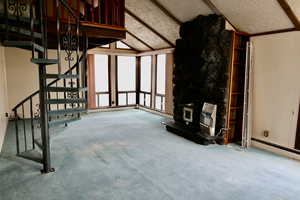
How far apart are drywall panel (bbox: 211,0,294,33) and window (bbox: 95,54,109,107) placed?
507cm

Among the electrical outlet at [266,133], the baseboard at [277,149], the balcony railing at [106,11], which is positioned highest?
the balcony railing at [106,11]

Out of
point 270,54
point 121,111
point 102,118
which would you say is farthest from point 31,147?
point 270,54

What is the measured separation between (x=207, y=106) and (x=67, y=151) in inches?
126

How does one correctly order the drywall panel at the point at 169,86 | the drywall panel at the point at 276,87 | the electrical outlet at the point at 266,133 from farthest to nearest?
the drywall panel at the point at 169,86
the electrical outlet at the point at 266,133
the drywall panel at the point at 276,87

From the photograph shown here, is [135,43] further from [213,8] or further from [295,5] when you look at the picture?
[295,5]

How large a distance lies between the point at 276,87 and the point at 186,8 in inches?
103

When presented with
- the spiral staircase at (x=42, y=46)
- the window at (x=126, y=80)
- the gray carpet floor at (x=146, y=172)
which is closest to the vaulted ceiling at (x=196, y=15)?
the window at (x=126, y=80)

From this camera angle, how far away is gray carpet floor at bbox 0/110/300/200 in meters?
2.70

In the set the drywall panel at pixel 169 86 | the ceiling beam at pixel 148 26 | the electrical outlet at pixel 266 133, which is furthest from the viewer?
the drywall panel at pixel 169 86

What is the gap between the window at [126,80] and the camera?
8.52 meters

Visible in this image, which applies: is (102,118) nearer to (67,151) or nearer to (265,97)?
(67,151)

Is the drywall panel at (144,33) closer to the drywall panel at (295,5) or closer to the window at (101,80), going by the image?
the window at (101,80)

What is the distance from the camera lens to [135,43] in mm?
7949

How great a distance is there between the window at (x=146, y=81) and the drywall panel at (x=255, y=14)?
4.33m
